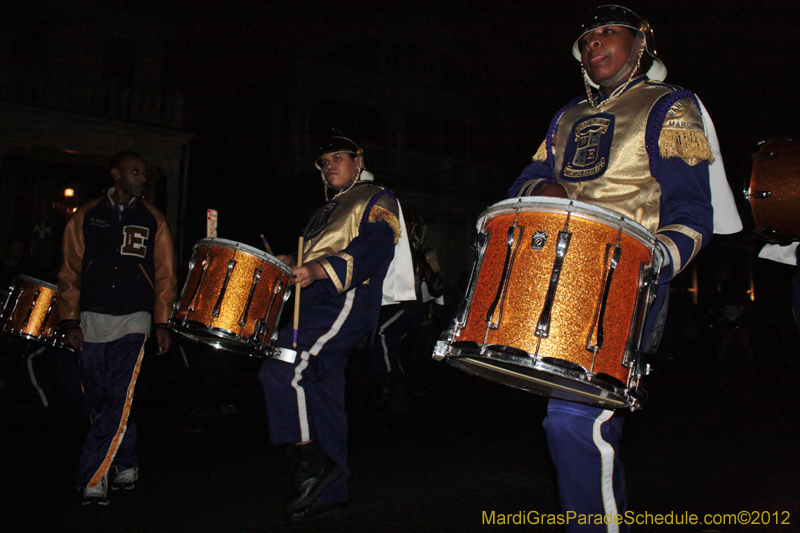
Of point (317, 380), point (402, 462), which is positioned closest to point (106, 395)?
point (317, 380)

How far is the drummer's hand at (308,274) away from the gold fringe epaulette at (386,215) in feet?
1.81

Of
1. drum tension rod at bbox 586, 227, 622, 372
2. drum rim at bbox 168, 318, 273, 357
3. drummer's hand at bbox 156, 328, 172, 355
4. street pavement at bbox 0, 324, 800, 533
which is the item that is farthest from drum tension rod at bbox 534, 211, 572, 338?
drummer's hand at bbox 156, 328, 172, 355

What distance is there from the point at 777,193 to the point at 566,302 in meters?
1.37

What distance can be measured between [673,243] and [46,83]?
17662mm

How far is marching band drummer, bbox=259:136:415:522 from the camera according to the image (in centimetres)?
394

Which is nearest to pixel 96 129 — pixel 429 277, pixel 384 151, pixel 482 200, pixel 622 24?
pixel 384 151

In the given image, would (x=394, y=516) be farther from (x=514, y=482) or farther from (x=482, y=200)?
(x=482, y=200)

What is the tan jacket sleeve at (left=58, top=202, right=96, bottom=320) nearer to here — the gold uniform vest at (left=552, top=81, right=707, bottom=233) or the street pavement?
the street pavement

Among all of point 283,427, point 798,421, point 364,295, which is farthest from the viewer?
point 798,421

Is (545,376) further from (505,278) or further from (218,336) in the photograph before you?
(218,336)

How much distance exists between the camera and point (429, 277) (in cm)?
886

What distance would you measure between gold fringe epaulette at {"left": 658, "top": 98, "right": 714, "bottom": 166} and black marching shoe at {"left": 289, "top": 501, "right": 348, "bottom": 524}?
8.67 ft

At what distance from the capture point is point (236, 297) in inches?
149

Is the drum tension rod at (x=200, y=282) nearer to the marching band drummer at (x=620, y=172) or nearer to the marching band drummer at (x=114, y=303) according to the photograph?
the marching band drummer at (x=114, y=303)
